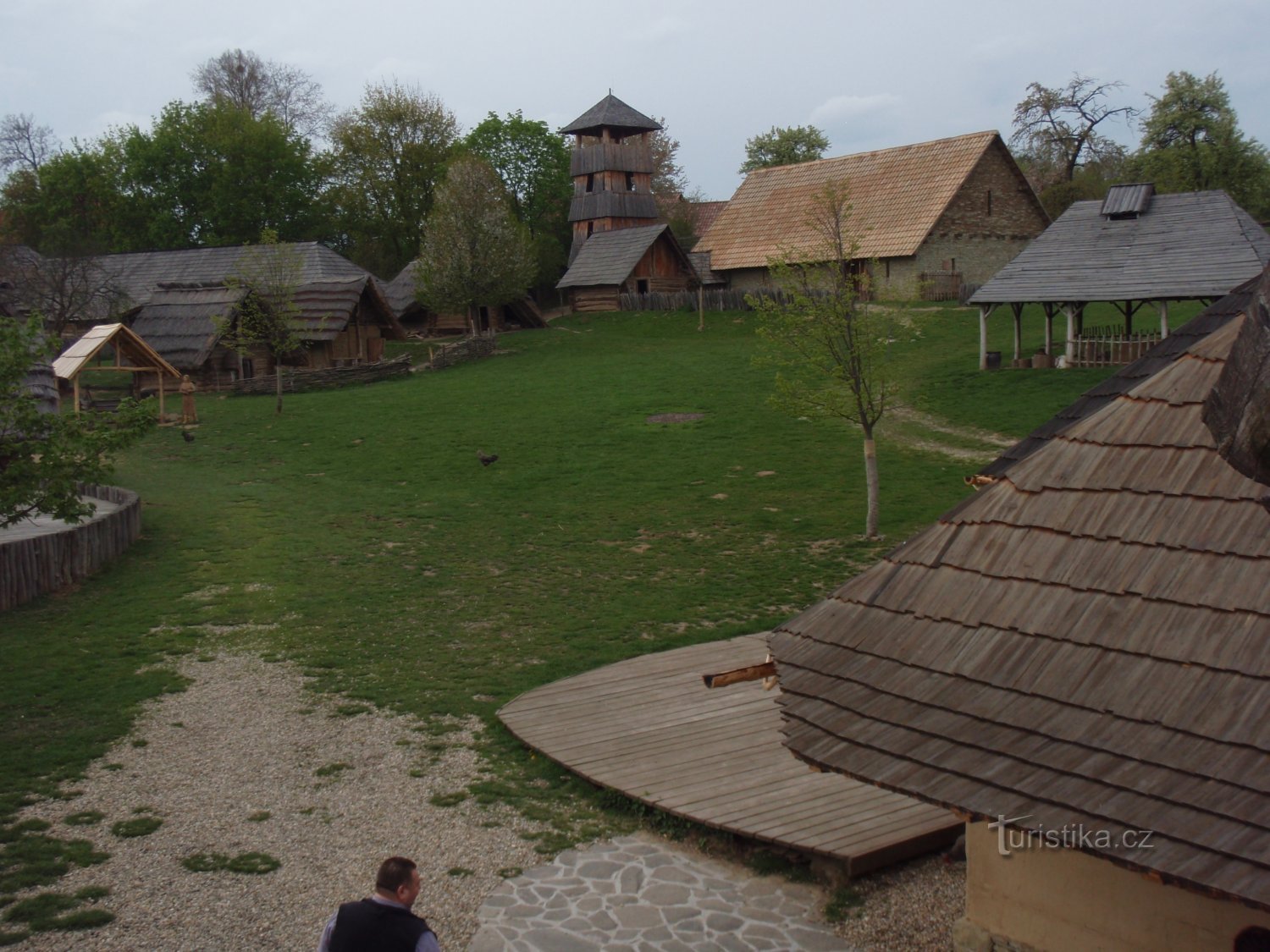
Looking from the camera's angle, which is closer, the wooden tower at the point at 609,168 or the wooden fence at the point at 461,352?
the wooden fence at the point at 461,352

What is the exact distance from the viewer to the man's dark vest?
5.66 m

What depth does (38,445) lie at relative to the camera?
41.7ft

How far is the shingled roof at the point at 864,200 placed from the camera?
140ft

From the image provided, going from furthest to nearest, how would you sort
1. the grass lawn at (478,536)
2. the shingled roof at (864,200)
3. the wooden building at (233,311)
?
the shingled roof at (864,200) < the wooden building at (233,311) < the grass lawn at (478,536)

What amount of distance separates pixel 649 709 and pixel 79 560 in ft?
33.1

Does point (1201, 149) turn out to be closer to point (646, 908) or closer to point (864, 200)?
point (864, 200)

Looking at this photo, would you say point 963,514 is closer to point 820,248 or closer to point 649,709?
point 649,709

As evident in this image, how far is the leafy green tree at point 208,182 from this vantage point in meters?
57.7

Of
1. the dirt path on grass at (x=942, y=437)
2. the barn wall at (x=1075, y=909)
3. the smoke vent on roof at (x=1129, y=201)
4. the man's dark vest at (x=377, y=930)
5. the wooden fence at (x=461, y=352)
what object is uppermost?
the smoke vent on roof at (x=1129, y=201)

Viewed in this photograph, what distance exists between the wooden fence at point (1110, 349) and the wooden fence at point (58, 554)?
2269cm

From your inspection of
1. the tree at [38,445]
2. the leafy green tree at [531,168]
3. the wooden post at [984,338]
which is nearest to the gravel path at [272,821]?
the tree at [38,445]

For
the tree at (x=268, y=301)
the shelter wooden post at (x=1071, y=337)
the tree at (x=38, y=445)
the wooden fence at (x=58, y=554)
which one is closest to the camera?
the tree at (x=38, y=445)

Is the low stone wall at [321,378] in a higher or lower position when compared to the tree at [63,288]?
lower

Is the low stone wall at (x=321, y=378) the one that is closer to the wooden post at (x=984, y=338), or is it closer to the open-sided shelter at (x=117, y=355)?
the open-sided shelter at (x=117, y=355)
